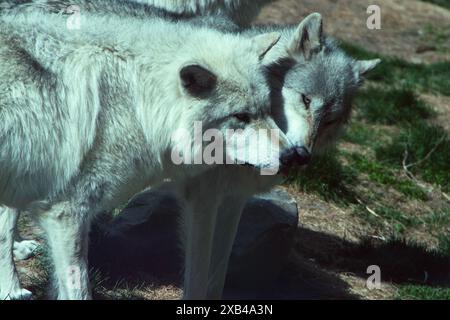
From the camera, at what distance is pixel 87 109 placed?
534 cm

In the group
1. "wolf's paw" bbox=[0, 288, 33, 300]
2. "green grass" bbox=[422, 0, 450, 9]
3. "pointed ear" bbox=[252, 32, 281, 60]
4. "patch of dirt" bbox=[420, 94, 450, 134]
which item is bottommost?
"wolf's paw" bbox=[0, 288, 33, 300]

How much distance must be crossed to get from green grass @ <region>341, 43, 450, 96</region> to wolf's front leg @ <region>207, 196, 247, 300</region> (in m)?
6.10

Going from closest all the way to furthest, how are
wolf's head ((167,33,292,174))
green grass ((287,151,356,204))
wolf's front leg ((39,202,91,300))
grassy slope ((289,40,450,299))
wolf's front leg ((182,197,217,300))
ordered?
wolf's front leg ((39,202,91,300))
wolf's head ((167,33,292,174))
wolf's front leg ((182,197,217,300))
grassy slope ((289,40,450,299))
green grass ((287,151,356,204))

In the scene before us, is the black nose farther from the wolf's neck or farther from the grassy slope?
the wolf's neck

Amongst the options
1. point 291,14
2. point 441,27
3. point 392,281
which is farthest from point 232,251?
point 441,27

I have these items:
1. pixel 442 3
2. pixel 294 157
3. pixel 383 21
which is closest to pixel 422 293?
pixel 294 157

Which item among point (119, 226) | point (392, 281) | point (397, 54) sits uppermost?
point (397, 54)

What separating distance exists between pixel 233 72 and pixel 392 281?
2.82 metres

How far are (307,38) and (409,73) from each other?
708 centimetres

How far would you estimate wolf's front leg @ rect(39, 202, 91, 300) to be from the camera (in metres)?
5.20

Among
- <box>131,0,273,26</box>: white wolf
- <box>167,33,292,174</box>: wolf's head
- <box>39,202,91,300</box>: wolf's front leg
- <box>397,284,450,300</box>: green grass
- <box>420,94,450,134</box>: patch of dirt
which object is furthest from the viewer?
<box>420,94,450,134</box>: patch of dirt

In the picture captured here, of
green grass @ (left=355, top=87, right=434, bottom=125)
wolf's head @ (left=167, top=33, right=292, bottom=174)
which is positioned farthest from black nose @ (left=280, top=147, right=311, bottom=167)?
green grass @ (left=355, top=87, right=434, bottom=125)

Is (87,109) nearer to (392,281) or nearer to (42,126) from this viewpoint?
(42,126)

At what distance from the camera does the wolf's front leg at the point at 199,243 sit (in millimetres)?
6023
